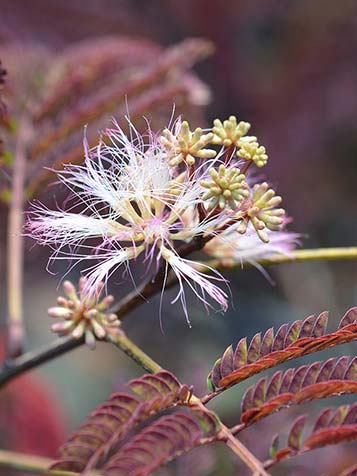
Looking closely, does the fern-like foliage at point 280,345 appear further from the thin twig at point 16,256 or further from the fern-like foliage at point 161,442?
the thin twig at point 16,256

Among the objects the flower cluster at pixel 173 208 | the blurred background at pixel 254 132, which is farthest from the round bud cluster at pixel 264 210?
the blurred background at pixel 254 132

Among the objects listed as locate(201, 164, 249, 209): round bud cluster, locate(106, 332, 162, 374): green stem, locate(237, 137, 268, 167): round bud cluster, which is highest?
locate(237, 137, 268, 167): round bud cluster

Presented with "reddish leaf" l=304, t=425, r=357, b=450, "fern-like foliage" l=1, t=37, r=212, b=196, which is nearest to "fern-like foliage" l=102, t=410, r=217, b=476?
"reddish leaf" l=304, t=425, r=357, b=450

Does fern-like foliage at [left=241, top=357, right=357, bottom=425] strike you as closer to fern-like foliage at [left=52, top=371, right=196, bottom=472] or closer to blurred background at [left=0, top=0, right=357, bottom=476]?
fern-like foliage at [left=52, top=371, right=196, bottom=472]

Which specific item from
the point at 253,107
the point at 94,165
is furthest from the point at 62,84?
the point at 253,107

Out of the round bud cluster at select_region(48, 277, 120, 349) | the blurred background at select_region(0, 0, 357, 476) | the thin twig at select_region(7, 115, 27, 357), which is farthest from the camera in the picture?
the blurred background at select_region(0, 0, 357, 476)

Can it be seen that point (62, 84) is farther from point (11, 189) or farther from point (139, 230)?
point (139, 230)

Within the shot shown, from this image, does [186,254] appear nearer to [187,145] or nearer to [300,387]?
[187,145]
